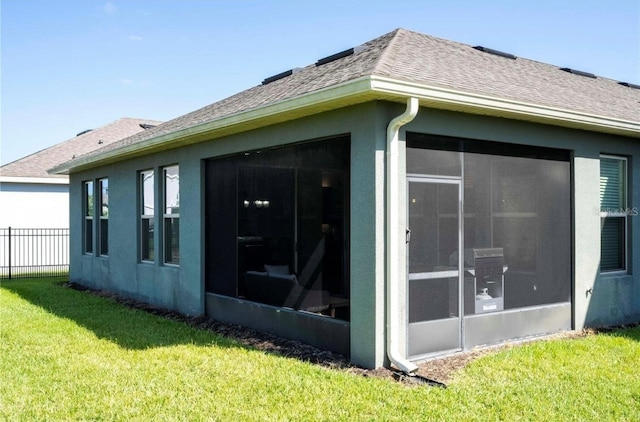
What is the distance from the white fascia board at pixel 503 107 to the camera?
565 cm

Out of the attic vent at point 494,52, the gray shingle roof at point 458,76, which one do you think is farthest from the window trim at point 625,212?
the attic vent at point 494,52

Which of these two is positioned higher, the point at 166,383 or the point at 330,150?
the point at 330,150

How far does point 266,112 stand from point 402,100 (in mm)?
1720

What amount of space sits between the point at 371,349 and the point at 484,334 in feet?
5.70

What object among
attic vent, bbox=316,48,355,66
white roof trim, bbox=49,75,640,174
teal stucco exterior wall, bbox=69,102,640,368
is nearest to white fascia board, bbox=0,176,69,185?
teal stucco exterior wall, bbox=69,102,640,368

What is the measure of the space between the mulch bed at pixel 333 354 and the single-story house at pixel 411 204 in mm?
133

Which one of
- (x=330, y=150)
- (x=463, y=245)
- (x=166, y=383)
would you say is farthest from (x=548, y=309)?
(x=166, y=383)

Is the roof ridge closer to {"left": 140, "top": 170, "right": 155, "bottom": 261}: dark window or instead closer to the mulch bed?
the mulch bed

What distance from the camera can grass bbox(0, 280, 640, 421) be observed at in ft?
15.4

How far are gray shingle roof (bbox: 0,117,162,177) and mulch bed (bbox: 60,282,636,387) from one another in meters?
13.6

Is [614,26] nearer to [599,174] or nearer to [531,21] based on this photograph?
[531,21]

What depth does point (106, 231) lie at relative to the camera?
1356 centimetres

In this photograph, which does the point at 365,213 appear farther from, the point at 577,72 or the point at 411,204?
the point at 577,72

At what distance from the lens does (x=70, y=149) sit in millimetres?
21609
